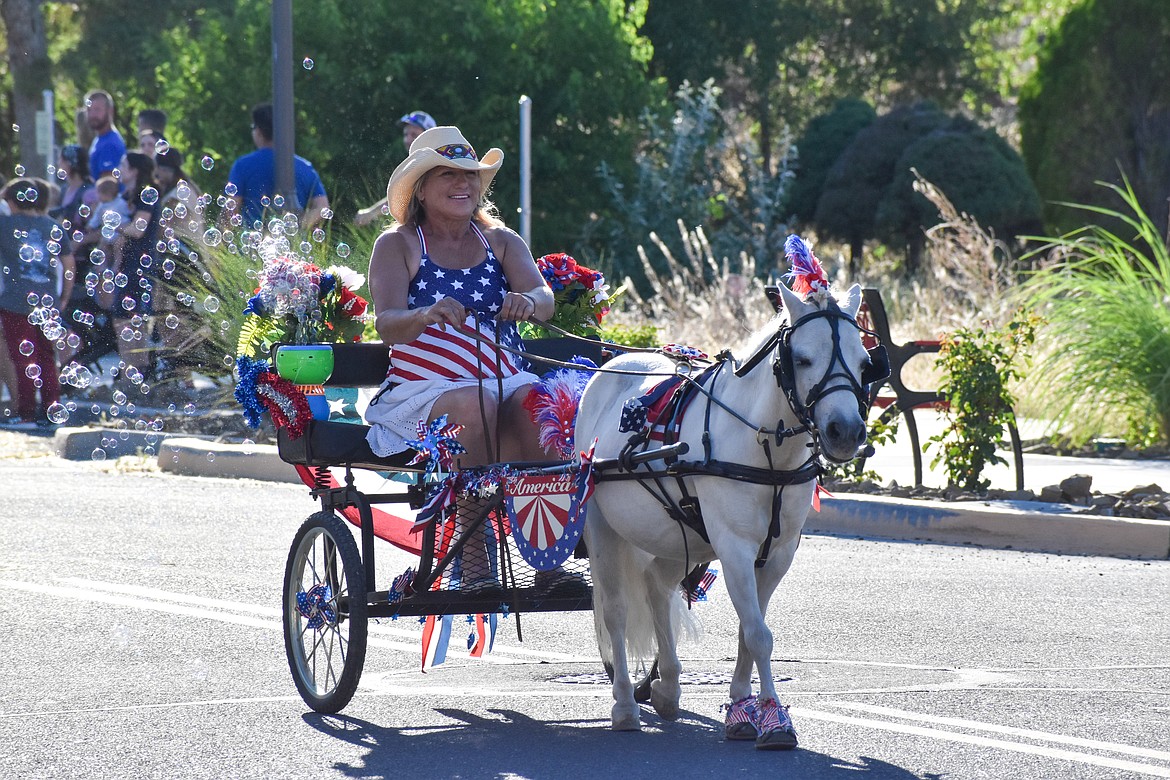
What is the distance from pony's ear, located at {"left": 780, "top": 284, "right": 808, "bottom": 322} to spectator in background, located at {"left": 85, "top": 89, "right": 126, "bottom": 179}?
42.1 ft

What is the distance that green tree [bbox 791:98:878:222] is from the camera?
28.7 metres

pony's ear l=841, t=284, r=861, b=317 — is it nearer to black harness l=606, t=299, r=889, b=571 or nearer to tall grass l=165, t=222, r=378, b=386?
black harness l=606, t=299, r=889, b=571

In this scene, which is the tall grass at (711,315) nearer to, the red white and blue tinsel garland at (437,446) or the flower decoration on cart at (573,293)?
the flower decoration on cart at (573,293)

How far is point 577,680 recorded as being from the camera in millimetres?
6766

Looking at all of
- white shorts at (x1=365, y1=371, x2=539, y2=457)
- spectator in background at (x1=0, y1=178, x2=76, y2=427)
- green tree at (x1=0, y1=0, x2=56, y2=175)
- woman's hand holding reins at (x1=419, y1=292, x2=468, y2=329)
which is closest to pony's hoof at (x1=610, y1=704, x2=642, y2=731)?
white shorts at (x1=365, y1=371, x2=539, y2=457)

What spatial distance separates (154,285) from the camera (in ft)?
45.8

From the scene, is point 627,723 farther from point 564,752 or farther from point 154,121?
point 154,121

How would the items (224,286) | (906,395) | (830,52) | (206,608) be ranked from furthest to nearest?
(830,52), (224,286), (906,395), (206,608)

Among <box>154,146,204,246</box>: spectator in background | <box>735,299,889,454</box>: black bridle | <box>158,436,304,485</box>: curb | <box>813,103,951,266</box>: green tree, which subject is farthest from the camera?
<box>813,103,951,266</box>: green tree

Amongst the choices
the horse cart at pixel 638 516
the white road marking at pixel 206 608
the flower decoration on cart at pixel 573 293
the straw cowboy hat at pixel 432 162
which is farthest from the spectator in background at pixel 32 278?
the horse cart at pixel 638 516

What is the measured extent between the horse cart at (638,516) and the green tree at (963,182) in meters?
19.5

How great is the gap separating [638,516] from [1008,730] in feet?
4.58

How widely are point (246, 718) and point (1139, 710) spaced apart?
3.08 meters

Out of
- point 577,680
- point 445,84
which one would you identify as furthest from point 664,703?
point 445,84
